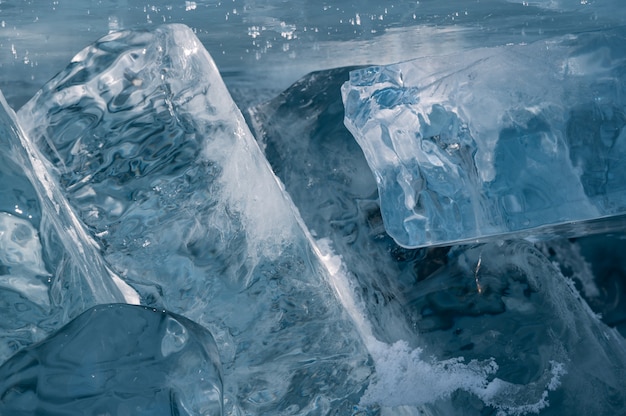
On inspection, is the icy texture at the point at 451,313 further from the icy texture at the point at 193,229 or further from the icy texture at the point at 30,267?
the icy texture at the point at 30,267

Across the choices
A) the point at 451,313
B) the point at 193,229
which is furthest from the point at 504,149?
the point at 193,229

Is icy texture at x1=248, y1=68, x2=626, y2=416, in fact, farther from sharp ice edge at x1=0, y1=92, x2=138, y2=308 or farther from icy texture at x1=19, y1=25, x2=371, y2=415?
sharp ice edge at x1=0, y1=92, x2=138, y2=308

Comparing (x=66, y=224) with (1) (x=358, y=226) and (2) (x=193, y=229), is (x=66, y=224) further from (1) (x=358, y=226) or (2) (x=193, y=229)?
(1) (x=358, y=226)

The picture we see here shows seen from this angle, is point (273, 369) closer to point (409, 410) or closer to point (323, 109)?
point (409, 410)

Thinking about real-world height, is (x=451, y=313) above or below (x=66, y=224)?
below

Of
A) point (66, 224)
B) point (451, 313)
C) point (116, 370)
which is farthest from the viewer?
point (451, 313)

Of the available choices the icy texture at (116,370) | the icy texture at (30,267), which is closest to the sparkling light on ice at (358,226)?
the icy texture at (30,267)
